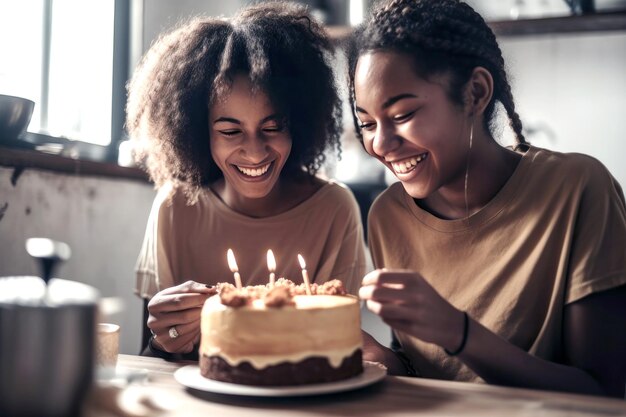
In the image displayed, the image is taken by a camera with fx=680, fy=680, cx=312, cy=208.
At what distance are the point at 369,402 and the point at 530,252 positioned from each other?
574 millimetres

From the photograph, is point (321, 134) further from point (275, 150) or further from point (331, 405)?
point (331, 405)

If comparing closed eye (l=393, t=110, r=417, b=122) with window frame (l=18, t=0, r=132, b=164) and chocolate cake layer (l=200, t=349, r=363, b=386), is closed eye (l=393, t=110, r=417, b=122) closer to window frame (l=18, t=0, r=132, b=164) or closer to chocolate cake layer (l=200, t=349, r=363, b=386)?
chocolate cake layer (l=200, t=349, r=363, b=386)

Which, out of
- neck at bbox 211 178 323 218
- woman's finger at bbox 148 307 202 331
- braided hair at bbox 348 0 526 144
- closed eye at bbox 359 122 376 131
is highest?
braided hair at bbox 348 0 526 144

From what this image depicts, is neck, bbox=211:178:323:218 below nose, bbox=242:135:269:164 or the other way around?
below

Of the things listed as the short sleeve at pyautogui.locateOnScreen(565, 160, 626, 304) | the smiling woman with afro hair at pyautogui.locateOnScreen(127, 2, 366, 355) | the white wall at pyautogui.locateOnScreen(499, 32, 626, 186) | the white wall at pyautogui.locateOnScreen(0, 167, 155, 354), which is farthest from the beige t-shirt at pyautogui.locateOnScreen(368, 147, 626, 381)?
the white wall at pyautogui.locateOnScreen(499, 32, 626, 186)

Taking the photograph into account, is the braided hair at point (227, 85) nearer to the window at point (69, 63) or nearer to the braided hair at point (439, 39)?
the braided hair at point (439, 39)

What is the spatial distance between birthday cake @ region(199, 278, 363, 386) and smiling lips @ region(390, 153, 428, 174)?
1.39 ft

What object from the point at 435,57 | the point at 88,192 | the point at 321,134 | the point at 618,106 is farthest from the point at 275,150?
the point at 618,106

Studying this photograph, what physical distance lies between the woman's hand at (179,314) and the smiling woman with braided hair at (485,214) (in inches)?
14.6

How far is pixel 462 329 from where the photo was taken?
1.15 m

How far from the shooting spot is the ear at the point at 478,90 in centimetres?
146

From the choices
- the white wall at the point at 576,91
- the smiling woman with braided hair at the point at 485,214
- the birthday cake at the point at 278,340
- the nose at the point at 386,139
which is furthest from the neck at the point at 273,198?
the white wall at the point at 576,91

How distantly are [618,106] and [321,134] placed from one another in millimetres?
1680

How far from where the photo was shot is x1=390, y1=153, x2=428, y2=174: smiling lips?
56.5 inches
